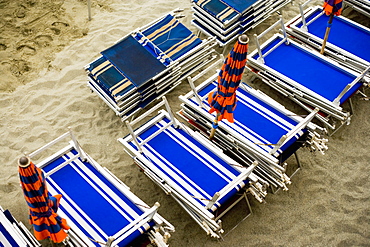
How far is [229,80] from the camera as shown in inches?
196

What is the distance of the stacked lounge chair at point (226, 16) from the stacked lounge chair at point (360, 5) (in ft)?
5.39

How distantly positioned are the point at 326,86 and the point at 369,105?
1.19 m

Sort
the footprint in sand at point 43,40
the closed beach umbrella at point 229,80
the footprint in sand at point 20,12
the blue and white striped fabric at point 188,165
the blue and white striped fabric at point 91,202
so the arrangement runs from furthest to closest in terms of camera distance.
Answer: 1. the footprint in sand at point 20,12
2. the footprint in sand at point 43,40
3. the blue and white striped fabric at point 188,165
4. the blue and white striped fabric at point 91,202
5. the closed beach umbrella at point 229,80

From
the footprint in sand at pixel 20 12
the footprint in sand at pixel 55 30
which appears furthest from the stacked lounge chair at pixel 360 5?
the footprint in sand at pixel 20 12

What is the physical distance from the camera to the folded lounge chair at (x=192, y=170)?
5.19 meters

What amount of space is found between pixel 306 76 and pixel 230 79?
2.30 meters

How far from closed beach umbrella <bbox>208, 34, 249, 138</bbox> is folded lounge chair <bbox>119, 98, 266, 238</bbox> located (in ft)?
1.71

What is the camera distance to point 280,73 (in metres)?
6.78

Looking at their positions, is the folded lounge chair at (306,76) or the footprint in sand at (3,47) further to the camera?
the footprint in sand at (3,47)

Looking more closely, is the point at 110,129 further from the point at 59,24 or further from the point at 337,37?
the point at 337,37

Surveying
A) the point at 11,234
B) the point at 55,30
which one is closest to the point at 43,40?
the point at 55,30

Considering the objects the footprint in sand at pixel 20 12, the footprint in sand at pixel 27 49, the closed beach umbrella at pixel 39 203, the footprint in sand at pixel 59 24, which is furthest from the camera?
the footprint in sand at pixel 20 12

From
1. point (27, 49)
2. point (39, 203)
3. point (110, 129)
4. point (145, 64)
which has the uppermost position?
point (39, 203)

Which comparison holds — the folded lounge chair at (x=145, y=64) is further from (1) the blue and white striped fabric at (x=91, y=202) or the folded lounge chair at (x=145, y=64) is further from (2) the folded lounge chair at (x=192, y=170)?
(1) the blue and white striped fabric at (x=91, y=202)
